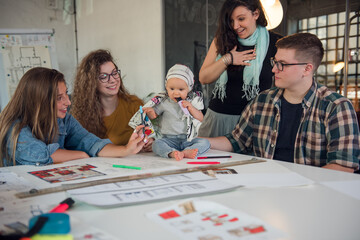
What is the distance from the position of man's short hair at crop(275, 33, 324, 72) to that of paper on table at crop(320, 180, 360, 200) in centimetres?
84

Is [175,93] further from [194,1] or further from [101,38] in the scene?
[101,38]

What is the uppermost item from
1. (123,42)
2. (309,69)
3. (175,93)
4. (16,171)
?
(123,42)

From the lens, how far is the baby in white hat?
1719mm

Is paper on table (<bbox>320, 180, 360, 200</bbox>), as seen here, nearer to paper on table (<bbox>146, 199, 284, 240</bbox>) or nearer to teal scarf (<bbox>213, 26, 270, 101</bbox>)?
paper on table (<bbox>146, 199, 284, 240</bbox>)

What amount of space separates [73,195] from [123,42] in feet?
13.2

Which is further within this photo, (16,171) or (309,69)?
(309,69)

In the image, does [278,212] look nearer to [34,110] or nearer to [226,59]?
[34,110]

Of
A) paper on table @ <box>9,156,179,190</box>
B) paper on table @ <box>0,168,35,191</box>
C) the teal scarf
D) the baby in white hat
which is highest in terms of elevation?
the teal scarf

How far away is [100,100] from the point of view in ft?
7.38

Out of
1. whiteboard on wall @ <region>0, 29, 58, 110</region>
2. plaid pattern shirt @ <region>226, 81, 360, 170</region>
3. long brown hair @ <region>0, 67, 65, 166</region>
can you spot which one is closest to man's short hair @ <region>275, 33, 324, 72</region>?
plaid pattern shirt @ <region>226, 81, 360, 170</region>

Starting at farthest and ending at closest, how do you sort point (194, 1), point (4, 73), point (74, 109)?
point (4, 73) → point (194, 1) → point (74, 109)

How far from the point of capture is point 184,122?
1747 millimetres

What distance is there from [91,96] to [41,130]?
0.54 m

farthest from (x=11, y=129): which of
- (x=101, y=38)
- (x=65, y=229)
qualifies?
(x=101, y=38)
